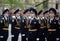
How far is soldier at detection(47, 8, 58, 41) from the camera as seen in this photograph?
1062 centimetres

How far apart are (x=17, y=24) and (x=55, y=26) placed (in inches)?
55.1

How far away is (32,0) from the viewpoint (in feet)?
94.3

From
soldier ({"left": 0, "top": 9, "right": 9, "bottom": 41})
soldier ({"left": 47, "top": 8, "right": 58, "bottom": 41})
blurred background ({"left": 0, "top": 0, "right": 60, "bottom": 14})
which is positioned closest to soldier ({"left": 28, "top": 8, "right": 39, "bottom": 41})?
soldier ({"left": 47, "top": 8, "right": 58, "bottom": 41})

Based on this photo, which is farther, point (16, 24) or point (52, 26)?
point (16, 24)

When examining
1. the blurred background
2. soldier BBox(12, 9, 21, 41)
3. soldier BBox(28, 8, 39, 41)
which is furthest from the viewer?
the blurred background

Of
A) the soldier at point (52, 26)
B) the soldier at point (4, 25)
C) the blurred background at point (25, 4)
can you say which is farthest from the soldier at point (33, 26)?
the blurred background at point (25, 4)

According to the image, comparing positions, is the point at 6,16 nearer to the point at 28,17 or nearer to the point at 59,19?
the point at 28,17

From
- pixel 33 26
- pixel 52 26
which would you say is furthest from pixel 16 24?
pixel 52 26

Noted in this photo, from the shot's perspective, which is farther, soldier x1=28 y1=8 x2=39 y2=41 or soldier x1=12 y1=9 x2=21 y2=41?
soldier x1=12 y1=9 x2=21 y2=41

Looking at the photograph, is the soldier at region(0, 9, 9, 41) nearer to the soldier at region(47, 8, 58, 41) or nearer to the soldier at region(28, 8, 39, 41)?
the soldier at region(28, 8, 39, 41)

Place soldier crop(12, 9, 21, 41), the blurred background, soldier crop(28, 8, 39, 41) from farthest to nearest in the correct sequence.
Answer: the blurred background, soldier crop(12, 9, 21, 41), soldier crop(28, 8, 39, 41)

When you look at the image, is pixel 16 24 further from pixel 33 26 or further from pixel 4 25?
pixel 33 26

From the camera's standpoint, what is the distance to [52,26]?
10.7m

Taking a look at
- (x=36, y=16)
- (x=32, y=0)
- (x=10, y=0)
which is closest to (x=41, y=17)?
(x=36, y=16)
